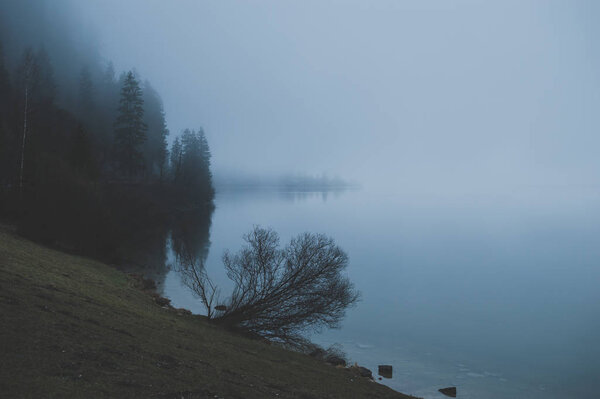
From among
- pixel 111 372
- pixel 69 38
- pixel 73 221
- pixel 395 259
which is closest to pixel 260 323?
pixel 111 372

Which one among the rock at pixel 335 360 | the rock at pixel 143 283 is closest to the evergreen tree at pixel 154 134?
the rock at pixel 143 283

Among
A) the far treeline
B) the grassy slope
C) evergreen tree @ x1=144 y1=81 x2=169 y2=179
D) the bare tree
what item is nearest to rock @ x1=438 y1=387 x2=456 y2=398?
the grassy slope

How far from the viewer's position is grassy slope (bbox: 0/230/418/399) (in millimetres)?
9695

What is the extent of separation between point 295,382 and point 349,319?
18.6m

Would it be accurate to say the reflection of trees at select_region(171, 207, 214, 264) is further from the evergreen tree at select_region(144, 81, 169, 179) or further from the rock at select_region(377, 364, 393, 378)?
the rock at select_region(377, 364, 393, 378)

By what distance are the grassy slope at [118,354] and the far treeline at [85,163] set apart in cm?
1494

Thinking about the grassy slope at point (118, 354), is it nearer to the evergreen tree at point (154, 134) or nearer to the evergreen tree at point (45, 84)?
the evergreen tree at point (45, 84)

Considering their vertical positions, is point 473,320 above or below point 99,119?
below

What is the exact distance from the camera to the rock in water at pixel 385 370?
23.1 meters

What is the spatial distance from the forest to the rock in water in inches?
1243

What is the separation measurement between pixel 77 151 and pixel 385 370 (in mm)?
50280

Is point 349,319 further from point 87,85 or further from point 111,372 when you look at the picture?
point 87,85

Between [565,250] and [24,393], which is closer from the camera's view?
[24,393]

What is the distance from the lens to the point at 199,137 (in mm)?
109938
